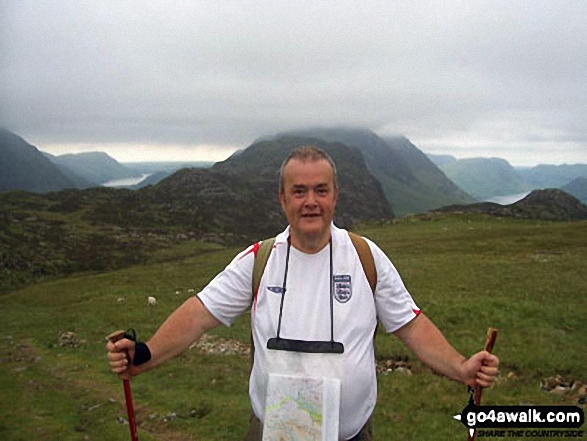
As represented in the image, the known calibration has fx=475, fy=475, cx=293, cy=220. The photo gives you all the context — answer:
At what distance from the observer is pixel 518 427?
11609 mm

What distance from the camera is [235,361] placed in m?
18.7

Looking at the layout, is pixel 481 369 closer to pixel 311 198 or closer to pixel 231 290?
pixel 311 198

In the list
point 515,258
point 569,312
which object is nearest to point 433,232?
point 515,258

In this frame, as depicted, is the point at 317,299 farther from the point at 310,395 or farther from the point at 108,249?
the point at 108,249

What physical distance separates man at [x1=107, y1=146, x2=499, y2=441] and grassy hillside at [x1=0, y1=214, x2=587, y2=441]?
301 inches

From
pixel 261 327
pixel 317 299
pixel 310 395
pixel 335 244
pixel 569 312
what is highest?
pixel 335 244

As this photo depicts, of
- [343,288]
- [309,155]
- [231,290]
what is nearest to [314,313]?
[343,288]

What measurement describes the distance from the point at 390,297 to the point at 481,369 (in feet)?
3.98

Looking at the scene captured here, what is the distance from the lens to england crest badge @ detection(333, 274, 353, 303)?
5051mm

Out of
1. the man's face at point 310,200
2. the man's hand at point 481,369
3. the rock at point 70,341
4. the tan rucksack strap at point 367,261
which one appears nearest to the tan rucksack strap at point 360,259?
the tan rucksack strap at point 367,261

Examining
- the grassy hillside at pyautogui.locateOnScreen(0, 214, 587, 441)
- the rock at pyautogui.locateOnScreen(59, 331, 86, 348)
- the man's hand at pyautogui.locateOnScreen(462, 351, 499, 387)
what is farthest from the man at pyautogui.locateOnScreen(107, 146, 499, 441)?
the rock at pyautogui.locateOnScreen(59, 331, 86, 348)

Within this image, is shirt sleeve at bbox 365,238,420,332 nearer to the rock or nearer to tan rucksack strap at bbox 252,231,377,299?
tan rucksack strap at bbox 252,231,377,299

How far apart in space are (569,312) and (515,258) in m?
16.1

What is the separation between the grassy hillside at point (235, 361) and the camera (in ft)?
43.1
